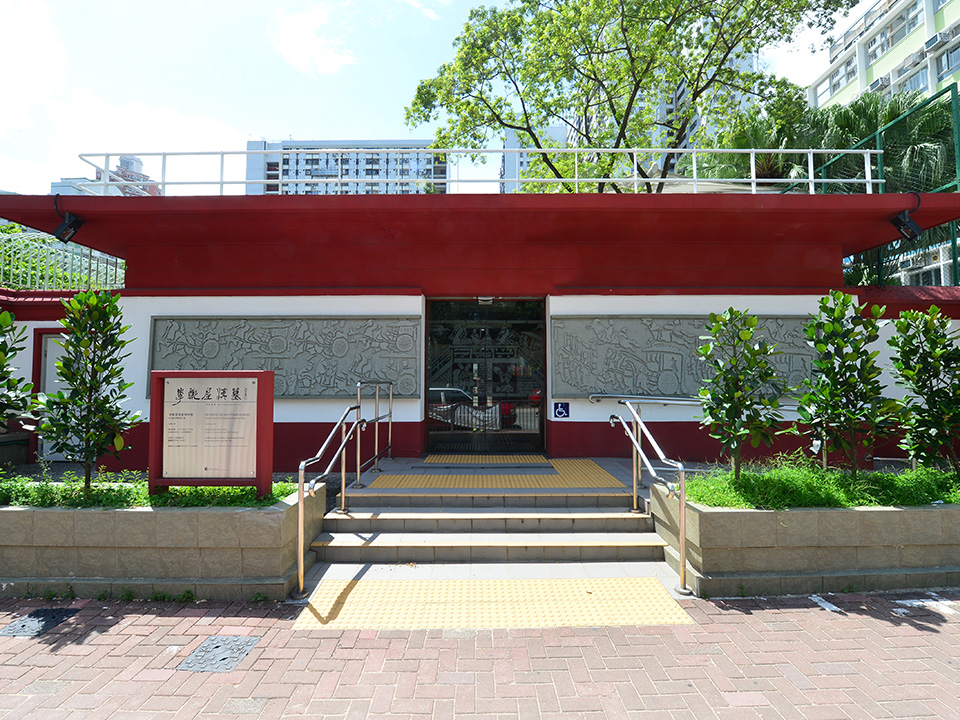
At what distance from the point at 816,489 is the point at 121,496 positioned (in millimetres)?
6558

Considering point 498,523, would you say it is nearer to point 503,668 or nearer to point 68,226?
point 503,668

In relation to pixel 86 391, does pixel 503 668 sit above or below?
below

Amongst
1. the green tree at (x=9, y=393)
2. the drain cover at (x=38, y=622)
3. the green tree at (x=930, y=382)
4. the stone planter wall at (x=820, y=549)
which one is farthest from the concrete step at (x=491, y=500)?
the green tree at (x=9, y=393)

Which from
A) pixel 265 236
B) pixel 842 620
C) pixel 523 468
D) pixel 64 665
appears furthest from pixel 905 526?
pixel 265 236

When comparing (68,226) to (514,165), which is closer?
(68,226)

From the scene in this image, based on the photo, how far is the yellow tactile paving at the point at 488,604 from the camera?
4.11 meters

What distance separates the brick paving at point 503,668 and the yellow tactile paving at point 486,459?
414cm

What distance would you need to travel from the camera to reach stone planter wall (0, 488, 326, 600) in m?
4.51

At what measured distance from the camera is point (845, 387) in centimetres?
515

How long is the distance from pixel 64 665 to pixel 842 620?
572cm

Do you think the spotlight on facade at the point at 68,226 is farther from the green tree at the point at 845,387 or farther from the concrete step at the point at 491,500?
the green tree at the point at 845,387

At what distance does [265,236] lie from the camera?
8508 millimetres

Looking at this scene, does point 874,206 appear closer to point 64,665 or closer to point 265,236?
point 265,236

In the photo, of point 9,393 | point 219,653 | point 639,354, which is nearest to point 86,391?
point 9,393
